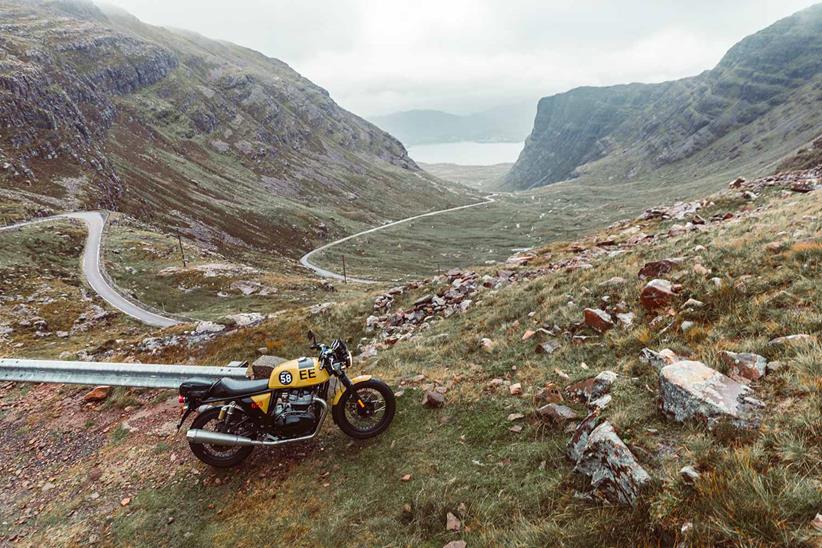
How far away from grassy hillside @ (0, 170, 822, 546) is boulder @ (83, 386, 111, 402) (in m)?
0.50

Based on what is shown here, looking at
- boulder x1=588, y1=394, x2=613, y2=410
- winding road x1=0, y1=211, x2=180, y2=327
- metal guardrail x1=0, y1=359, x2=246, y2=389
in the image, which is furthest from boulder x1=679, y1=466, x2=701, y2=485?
winding road x1=0, y1=211, x2=180, y2=327

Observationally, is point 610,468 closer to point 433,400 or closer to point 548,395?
point 548,395

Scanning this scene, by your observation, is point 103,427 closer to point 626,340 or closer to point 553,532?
point 553,532

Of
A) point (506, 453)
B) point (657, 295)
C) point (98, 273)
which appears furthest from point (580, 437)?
point (98, 273)

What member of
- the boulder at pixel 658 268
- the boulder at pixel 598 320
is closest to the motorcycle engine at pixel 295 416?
the boulder at pixel 598 320

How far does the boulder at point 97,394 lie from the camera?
12258 millimetres

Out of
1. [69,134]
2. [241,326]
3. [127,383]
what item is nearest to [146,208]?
[69,134]

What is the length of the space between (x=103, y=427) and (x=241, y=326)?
14.3 metres

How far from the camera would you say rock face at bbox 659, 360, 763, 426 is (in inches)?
220

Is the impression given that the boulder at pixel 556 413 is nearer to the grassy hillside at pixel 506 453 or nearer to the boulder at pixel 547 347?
the grassy hillside at pixel 506 453

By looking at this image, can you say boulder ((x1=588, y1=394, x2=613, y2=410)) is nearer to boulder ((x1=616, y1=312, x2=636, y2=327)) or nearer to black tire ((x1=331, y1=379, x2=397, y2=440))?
boulder ((x1=616, y1=312, x2=636, y2=327))

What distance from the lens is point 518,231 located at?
178250mm

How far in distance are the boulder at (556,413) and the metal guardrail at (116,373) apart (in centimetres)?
807

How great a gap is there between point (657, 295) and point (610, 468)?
20.3 ft
